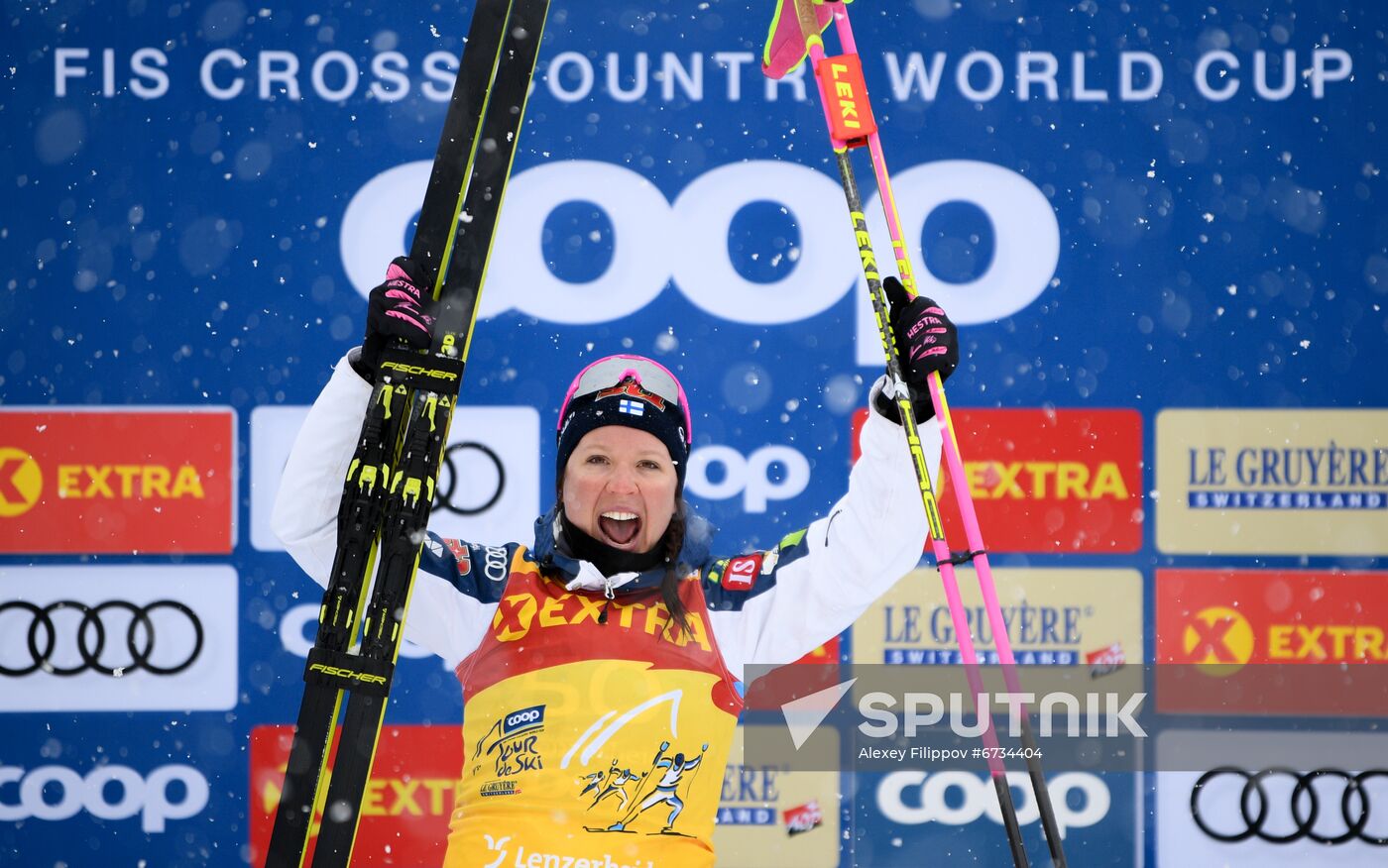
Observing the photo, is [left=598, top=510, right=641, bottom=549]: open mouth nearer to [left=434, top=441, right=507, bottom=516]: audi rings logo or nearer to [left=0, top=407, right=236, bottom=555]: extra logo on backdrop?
[left=434, top=441, right=507, bottom=516]: audi rings logo

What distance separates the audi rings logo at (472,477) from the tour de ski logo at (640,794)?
1196 mm

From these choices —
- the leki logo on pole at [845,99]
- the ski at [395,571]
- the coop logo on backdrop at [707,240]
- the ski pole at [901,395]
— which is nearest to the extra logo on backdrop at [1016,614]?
the coop logo on backdrop at [707,240]

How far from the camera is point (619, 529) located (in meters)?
1.97

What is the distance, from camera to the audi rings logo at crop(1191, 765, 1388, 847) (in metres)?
3.04

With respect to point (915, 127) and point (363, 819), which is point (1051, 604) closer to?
point (915, 127)

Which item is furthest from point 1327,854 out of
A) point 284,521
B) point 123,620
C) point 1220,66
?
point 123,620

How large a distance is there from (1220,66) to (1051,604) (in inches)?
51.8

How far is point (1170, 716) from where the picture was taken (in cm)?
304

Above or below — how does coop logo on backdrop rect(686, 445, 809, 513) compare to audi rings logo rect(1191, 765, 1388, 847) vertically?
above

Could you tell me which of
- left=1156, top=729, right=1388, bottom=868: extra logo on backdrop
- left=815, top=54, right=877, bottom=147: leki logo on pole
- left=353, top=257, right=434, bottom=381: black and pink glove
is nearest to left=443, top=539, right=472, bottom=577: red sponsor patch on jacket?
left=353, top=257, right=434, bottom=381: black and pink glove

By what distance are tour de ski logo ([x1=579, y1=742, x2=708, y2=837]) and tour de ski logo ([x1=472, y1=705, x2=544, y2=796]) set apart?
0.30 ft

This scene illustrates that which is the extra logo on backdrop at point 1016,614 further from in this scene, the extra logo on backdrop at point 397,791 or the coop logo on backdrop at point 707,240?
the extra logo on backdrop at point 397,791

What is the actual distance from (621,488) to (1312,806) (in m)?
2.08

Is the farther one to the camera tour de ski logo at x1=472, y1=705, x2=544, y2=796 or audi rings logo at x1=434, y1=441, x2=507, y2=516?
audi rings logo at x1=434, y1=441, x2=507, y2=516
